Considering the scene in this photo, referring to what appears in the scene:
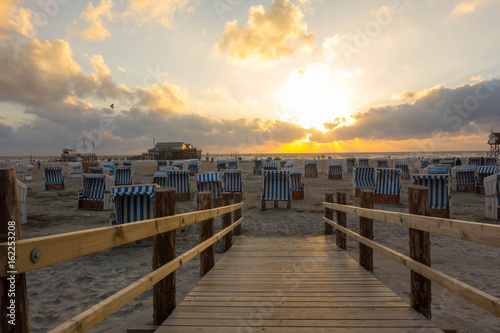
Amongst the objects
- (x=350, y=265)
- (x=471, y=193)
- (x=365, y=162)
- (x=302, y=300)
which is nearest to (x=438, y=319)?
(x=350, y=265)

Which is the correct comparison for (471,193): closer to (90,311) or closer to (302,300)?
(302,300)

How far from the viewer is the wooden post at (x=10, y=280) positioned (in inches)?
46.6

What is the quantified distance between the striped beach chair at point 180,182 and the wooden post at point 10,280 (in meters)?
11.8

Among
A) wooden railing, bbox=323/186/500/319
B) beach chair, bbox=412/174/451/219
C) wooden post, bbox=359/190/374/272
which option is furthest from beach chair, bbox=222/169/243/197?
wooden railing, bbox=323/186/500/319

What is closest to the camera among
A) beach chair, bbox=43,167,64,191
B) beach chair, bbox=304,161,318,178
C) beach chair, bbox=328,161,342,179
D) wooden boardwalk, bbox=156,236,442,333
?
wooden boardwalk, bbox=156,236,442,333

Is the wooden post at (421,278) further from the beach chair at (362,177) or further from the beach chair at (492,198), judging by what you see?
the beach chair at (362,177)

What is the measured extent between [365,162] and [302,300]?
66.4ft

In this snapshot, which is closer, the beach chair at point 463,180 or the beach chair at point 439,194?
the beach chair at point 439,194

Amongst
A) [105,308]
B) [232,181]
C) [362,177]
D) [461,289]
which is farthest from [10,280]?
[362,177]

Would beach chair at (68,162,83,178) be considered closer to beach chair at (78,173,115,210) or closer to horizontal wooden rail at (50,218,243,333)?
beach chair at (78,173,115,210)

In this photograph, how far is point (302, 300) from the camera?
294 cm

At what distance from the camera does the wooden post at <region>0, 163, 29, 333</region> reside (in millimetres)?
1185

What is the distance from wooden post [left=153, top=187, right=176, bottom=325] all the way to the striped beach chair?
10496 mm

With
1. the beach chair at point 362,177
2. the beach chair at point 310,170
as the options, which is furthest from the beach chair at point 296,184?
the beach chair at point 310,170
